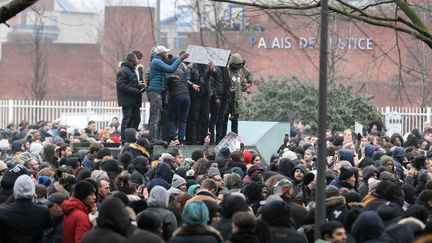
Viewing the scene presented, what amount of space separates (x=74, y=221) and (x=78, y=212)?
112mm

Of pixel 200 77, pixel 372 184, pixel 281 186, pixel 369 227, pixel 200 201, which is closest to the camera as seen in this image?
pixel 369 227

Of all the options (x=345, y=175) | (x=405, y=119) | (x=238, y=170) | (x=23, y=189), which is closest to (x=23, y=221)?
(x=23, y=189)

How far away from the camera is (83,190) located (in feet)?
45.8

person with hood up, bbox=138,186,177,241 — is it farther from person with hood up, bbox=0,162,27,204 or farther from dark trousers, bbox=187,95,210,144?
dark trousers, bbox=187,95,210,144

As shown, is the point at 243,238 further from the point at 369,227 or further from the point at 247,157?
the point at 247,157

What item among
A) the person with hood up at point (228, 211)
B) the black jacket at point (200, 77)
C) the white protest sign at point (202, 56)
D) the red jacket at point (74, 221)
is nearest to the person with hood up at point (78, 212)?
the red jacket at point (74, 221)

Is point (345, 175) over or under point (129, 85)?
under

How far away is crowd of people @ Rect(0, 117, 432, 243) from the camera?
12289 mm

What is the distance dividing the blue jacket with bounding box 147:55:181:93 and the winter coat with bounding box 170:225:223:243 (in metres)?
11.4

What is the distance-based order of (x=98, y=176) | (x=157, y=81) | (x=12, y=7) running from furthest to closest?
(x=157, y=81)
(x=98, y=176)
(x=12, y=7)

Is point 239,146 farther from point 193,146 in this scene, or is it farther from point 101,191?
point 101,191

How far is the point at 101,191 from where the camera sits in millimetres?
15711

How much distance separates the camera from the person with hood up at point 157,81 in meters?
23.6

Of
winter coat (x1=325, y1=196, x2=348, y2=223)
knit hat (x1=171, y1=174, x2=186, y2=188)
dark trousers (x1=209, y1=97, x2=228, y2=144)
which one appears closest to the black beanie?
winter coat (x1=325, y1=196, x2=348, y2=223)
